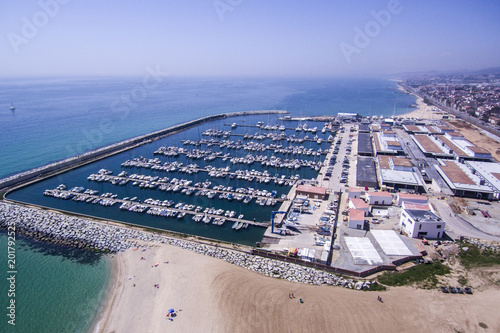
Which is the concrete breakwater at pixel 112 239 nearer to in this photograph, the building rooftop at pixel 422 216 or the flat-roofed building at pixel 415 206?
the building rooftop at pixel 422 216

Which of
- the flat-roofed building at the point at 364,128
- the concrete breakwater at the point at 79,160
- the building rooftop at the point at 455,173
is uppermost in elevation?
the flat-roofed building at the point at 364,128

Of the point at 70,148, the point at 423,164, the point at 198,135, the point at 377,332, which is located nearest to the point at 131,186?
the point at 70,148

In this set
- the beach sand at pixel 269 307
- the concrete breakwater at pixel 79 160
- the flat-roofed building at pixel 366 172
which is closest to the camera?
the beach sand at pixel 269 307

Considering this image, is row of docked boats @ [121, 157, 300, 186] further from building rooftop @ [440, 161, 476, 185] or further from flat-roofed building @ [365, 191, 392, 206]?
building rooftop @ [440, 161, 476, 185]

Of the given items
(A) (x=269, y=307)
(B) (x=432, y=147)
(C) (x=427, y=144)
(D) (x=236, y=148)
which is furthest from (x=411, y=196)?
(D) (x=236, y=148)

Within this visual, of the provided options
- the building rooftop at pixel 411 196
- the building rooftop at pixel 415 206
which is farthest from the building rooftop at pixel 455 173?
the building rooftop at pixel 415 206

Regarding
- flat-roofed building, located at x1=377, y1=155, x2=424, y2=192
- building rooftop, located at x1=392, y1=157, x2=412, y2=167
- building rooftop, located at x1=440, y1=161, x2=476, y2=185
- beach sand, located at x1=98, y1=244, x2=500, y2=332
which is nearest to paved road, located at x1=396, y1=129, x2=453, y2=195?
building rooftop, located at x1=440, y1=161, x2=476, y2=185
